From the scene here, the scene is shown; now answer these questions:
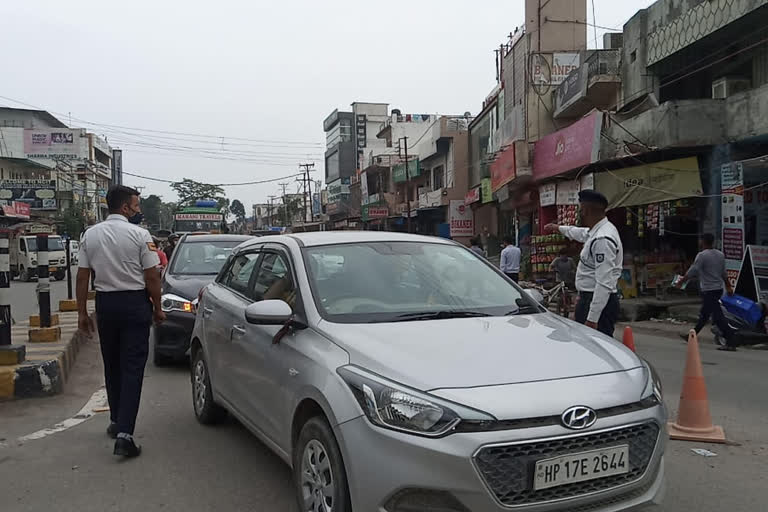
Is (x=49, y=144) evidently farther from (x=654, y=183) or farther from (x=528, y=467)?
(x=528, y=467)

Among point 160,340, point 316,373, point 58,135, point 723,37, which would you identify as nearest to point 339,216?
point 58,135

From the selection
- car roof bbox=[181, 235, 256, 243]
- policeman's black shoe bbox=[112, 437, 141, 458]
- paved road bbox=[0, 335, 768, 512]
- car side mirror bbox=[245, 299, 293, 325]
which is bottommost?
paved road bbox=[0, 335, 768, 512]

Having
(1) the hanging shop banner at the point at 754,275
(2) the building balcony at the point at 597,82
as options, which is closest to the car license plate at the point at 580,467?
(1) the hanging shop banner at the point at 754,275

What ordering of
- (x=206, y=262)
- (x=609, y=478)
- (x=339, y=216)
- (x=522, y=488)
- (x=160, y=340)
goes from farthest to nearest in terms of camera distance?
(x=339, y=216)
(x=206, y=262)
(x=160, y=340)
(x=609, y=478)
(x=522, y=488)

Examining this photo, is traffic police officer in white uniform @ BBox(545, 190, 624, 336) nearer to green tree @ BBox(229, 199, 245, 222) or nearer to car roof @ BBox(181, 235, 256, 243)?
car roof @ BBox(181, 235, 256, 243)

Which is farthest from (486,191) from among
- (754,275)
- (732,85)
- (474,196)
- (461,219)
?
(754,275)

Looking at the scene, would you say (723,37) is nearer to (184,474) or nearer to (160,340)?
(160,340)

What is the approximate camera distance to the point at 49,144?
63312mm

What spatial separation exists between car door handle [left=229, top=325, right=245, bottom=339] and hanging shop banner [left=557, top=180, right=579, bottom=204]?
1415 cm

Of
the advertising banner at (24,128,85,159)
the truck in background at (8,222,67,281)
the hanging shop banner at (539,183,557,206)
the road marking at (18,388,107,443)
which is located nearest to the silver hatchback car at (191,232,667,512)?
the road marking at (18,388,107,443)

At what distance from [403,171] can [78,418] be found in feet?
128

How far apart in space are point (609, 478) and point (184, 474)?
273 cm

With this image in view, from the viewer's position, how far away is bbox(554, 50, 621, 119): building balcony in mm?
16891

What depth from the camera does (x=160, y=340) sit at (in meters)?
7.46
